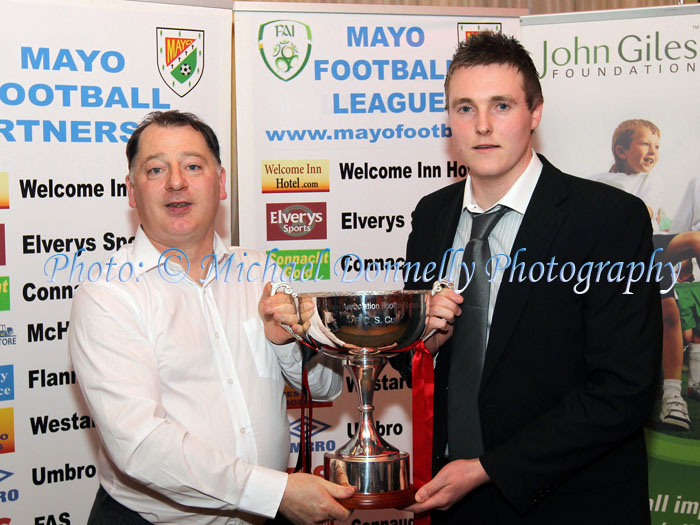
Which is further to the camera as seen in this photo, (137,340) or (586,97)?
(586,97)

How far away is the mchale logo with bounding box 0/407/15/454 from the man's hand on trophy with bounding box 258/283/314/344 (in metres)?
1.39

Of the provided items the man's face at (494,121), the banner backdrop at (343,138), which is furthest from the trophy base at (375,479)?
the banner backdrop at (343,138)

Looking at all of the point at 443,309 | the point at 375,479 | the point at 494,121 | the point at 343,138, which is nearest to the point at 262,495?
the point at 375,479

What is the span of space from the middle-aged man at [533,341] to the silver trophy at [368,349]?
3.2 inches

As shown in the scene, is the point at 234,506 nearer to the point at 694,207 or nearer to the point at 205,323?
the point at 205,323

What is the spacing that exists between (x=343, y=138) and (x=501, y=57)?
4.32 feet

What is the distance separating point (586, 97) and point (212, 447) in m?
2.40

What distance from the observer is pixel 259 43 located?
126 inches

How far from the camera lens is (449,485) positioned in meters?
1.88

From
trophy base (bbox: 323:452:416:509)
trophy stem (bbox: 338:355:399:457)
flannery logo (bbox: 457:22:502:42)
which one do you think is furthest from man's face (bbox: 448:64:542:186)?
flannery logo (bbox: 457:22:502:42)

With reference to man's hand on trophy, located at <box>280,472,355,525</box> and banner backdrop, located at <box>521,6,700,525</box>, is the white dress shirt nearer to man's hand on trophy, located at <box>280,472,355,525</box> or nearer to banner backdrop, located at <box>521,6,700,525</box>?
man's hand on trophy, located at <box>280,472,355,525</box>

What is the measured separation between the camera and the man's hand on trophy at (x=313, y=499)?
5.92 ft

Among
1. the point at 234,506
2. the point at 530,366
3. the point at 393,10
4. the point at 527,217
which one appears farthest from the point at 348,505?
the point at 393,10

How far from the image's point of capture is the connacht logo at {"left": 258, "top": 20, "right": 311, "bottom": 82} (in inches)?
126
